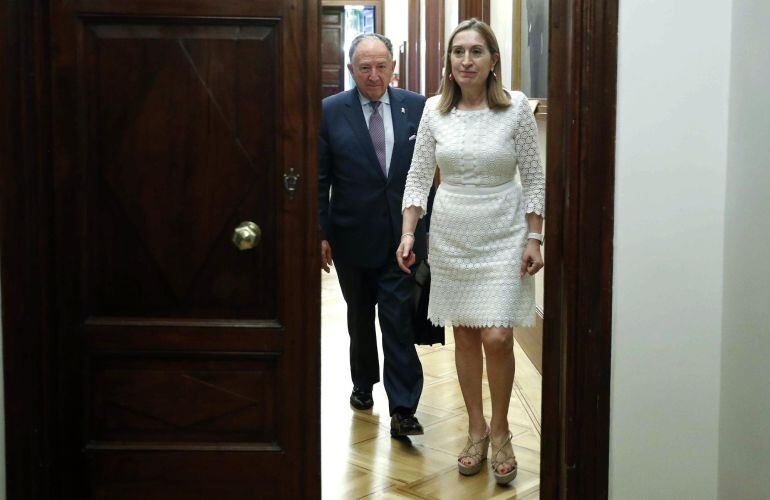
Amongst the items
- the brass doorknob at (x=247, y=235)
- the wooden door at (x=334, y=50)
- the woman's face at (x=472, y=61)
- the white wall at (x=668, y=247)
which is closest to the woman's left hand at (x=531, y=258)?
the woman's face at (x=472, y=61)

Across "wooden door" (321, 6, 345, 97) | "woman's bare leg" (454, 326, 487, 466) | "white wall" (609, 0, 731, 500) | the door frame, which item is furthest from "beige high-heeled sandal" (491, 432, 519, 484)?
"wooden door" (321, 6, 345, 97)

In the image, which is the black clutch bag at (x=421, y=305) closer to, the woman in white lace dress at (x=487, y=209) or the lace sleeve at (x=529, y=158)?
the woman in white lace dress at (x=487, y=209)

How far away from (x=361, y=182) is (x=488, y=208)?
79cm

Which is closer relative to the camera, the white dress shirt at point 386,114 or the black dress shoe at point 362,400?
the white dress shirt at point 386,114

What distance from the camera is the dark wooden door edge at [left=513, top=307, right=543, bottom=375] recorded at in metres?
5.16

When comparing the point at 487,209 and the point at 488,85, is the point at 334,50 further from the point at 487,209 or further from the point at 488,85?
the point at 487,209

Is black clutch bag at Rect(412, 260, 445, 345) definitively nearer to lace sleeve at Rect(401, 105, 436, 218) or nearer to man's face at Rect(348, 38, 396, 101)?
lace sleeve at Rect(401, 105, 436, 218)

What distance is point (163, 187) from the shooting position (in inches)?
110

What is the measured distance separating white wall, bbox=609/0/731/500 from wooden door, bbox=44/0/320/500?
0.79 metres

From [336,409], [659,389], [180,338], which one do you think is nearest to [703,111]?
[659,389]

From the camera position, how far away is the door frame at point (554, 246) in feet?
8.27

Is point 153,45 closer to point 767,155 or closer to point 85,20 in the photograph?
point 85,20

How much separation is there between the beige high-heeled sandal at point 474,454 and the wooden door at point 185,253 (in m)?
1.06

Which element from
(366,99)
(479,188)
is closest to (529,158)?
(479,188)
